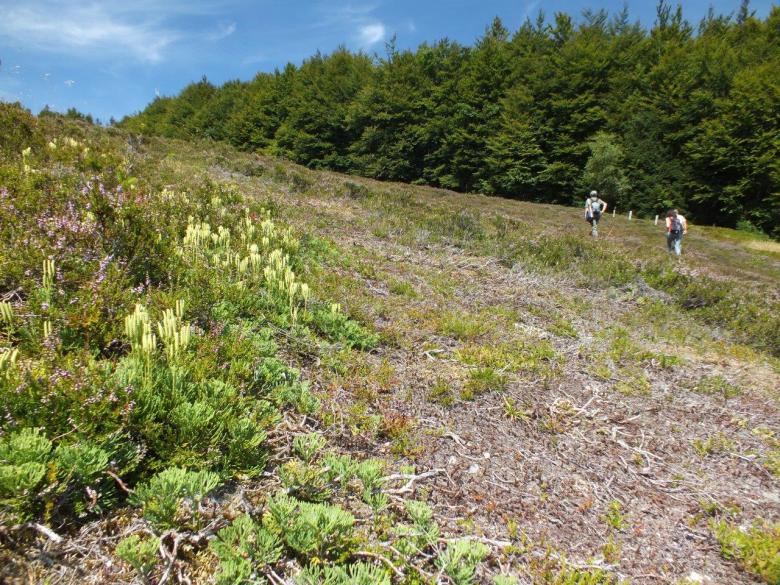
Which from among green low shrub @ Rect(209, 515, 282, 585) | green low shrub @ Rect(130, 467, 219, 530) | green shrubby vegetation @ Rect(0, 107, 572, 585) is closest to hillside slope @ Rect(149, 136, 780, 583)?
green shrubby vegetation @ Rect(0, 107, 572, 585)

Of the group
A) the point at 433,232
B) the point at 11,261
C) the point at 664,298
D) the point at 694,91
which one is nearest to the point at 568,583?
the point at 11,261

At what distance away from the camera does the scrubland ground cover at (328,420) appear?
239cm

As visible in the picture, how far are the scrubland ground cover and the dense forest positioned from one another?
2497 centimetres

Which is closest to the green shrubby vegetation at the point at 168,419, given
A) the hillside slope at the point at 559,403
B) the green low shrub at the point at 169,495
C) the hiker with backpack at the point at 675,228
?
the green low shrub at the point at 169,495

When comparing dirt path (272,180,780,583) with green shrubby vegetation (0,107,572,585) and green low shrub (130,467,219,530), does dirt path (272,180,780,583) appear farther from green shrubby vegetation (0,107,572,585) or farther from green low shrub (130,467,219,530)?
green low shrub (130,467,219,530)

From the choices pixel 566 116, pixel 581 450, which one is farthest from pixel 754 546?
pixel 566 116

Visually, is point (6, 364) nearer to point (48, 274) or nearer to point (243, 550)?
point (48, 274)

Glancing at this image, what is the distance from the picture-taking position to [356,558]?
2654mm

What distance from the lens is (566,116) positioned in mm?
42750

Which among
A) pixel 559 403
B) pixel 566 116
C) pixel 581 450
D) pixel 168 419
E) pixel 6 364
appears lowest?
pixel 581 450

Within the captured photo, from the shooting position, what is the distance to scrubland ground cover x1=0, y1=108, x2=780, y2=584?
2.39 metres

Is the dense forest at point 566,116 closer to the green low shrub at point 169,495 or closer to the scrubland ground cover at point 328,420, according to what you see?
the scrubland ground cover at point 328,420

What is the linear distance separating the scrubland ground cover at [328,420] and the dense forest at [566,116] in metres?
25.0

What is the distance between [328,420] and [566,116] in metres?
46.2
